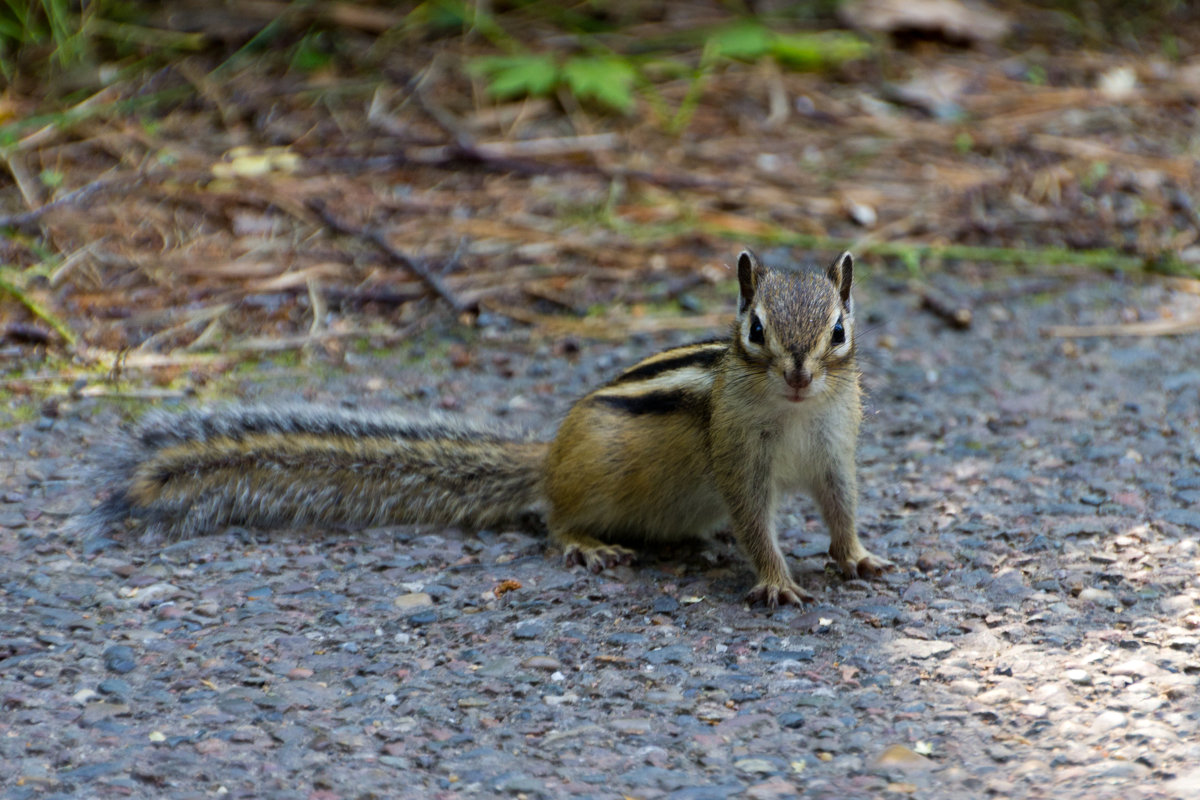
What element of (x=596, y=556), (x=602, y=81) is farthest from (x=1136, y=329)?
(x=602, y=81)

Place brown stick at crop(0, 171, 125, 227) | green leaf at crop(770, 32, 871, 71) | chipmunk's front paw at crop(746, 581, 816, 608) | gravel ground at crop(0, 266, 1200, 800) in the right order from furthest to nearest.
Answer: green leaf at crop(770, 32, 871, 71)
brown stick at crop(0, 171, 125, 227)
chipmunk's front paw at crop(746, 581, 816, 608)
gravel ground at crop(0, 266, 1200, 800)

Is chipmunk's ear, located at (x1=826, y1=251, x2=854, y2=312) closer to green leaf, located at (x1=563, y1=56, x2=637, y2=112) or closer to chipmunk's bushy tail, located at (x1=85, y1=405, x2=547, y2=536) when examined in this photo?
chipmunk's bushy tail, located at (x1=85, y1=405, x2=547, y2=536)

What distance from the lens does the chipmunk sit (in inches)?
116

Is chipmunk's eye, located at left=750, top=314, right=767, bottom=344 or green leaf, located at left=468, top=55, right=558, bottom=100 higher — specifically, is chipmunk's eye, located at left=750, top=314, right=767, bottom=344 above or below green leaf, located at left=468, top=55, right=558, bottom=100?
below

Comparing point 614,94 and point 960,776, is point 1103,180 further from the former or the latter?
point 960,776

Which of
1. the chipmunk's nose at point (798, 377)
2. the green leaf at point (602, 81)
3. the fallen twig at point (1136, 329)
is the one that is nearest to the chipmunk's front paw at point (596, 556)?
the chipmunk's nose at point (798, 377)

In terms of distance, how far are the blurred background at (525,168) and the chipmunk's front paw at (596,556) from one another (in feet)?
5.06

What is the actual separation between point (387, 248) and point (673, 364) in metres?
2.07

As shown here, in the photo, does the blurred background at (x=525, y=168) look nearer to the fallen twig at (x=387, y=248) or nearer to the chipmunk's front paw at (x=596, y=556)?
the fallen twig at (x=387, y=248)

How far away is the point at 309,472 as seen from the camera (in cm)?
337

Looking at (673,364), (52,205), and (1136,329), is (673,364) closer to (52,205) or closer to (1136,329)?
(1136,329)

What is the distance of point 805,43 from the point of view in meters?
7.16

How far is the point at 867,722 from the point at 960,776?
24 centimetres

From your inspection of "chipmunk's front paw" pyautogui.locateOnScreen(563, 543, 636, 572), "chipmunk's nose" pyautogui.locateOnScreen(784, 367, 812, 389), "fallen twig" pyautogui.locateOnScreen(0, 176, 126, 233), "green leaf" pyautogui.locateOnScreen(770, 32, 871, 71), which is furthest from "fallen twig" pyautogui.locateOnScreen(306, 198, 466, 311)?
"green leaf" pyautogui.locateOnScreen(770, 32, 871, 71)
